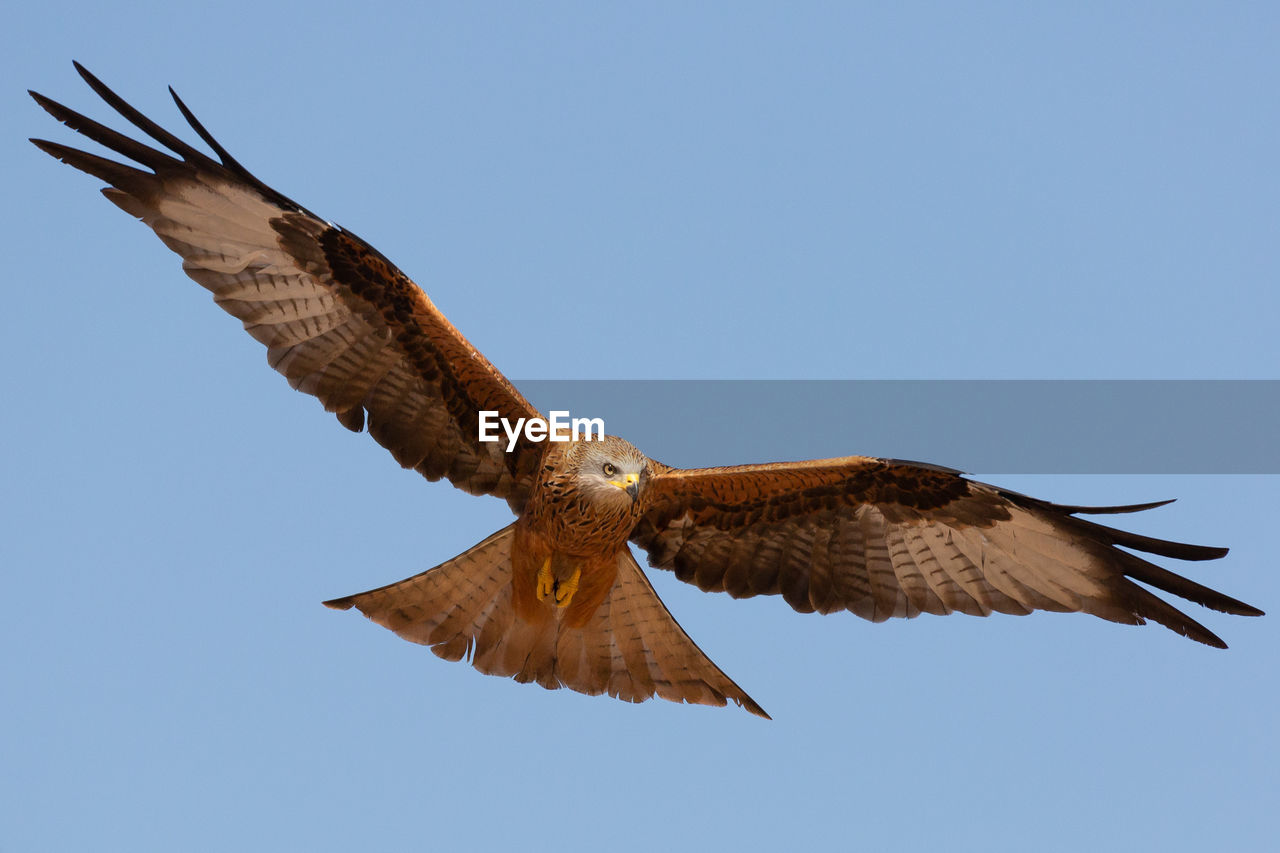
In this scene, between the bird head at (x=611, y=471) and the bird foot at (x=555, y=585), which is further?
the bird foot at (x=555, y=585)

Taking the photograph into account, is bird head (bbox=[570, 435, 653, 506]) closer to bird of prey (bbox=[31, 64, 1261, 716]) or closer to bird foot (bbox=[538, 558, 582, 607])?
bird of prey (bbox=[31, 64, 1261, 716])

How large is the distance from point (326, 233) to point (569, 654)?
9.41 feet

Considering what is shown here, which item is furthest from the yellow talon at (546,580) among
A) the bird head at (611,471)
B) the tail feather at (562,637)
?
the bird head at (611,471)

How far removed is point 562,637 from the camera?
10406 millimetres

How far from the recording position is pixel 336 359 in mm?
10312

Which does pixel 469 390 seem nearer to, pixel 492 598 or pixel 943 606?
pixel 492 598

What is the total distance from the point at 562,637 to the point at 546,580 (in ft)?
1.52

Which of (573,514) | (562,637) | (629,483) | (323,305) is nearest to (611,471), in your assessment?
(629,483)

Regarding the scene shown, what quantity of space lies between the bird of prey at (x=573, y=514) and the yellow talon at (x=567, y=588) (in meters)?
0.02

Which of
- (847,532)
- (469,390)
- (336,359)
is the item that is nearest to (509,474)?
(469,390)

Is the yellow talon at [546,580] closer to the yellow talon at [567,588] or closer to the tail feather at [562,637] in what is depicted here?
the yellow talon at [567,588]

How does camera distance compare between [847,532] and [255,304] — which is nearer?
[255,304]

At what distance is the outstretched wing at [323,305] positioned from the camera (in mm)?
9953

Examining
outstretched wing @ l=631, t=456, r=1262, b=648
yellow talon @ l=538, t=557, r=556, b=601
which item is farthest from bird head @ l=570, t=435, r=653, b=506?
yellow talon @ l=538, t=557, r=556, b=601
